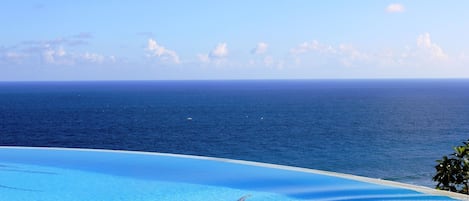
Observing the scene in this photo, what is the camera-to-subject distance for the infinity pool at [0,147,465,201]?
193 inches

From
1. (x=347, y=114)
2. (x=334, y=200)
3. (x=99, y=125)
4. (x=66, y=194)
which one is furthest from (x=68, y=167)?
(x=347, y=114)

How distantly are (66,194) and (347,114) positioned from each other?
165 ft

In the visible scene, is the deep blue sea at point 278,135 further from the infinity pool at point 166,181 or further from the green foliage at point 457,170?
the infinity pool at point 166,181

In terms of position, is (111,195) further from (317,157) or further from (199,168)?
(317,157)

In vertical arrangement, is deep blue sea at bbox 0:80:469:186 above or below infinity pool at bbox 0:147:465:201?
below

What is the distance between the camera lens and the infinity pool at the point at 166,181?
489 cm

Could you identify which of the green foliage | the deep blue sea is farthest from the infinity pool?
the deep blue sea

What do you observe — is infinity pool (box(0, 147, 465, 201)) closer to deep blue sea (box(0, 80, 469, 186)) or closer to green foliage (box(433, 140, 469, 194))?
green foliage (box(433, 140, 469, 194))

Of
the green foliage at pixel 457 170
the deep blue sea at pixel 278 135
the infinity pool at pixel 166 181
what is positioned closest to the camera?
the infinity pool at pixel 166 181

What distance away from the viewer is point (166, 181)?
5844 millimetres

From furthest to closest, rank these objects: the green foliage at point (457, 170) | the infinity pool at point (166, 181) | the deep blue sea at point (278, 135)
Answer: the deep blue sea at point (278, 135) → the green foliage at point (457, 170) → the infinity pool at point (166, 181)

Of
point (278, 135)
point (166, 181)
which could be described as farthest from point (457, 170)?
point (278, 135)

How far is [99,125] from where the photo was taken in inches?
1677

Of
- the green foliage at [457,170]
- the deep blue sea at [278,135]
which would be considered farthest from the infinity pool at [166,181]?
the deep blue sea at [278,135]
